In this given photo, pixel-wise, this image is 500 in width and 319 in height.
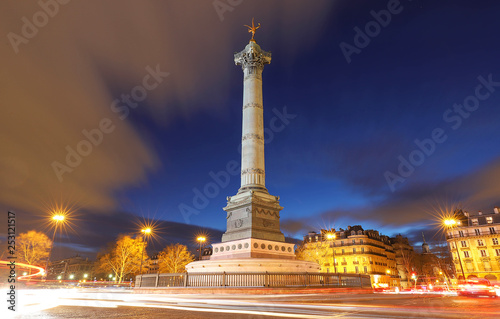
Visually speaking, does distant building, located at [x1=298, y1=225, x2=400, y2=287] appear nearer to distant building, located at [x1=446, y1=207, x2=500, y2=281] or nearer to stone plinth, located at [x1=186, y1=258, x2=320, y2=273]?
distant building, located at [x1=446, y1=207, x2=500, y2=281]

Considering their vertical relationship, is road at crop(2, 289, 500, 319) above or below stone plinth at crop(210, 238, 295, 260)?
below

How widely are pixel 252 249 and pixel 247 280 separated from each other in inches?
215

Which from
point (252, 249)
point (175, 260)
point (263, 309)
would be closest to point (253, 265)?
point (252, 249)

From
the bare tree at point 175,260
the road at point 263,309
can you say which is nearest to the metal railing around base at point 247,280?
the road at point 263,309

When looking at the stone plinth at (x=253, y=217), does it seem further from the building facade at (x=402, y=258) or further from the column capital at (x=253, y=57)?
the building facade at (x=402, y=258)

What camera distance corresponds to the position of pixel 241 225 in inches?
950

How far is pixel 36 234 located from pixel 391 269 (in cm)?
8432

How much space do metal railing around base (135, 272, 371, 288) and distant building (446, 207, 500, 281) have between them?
169 feet

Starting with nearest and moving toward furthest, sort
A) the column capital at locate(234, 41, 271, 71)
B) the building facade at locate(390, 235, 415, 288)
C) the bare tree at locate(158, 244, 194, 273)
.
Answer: the column capital at locate(234, 41, 271, 71)
the bare tree at locate(158, 244, 194, 273)
the building facade at locate(390, 235, 415, 288)

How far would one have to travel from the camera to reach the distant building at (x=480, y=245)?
176 feet

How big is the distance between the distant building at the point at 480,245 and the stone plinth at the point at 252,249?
4865 centimetres

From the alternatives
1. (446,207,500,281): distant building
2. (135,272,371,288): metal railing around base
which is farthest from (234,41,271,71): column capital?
(446,207,500,281): distant building

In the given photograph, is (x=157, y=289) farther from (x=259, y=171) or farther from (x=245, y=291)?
(x=259, y=171)

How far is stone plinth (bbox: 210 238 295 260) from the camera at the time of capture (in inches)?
867
